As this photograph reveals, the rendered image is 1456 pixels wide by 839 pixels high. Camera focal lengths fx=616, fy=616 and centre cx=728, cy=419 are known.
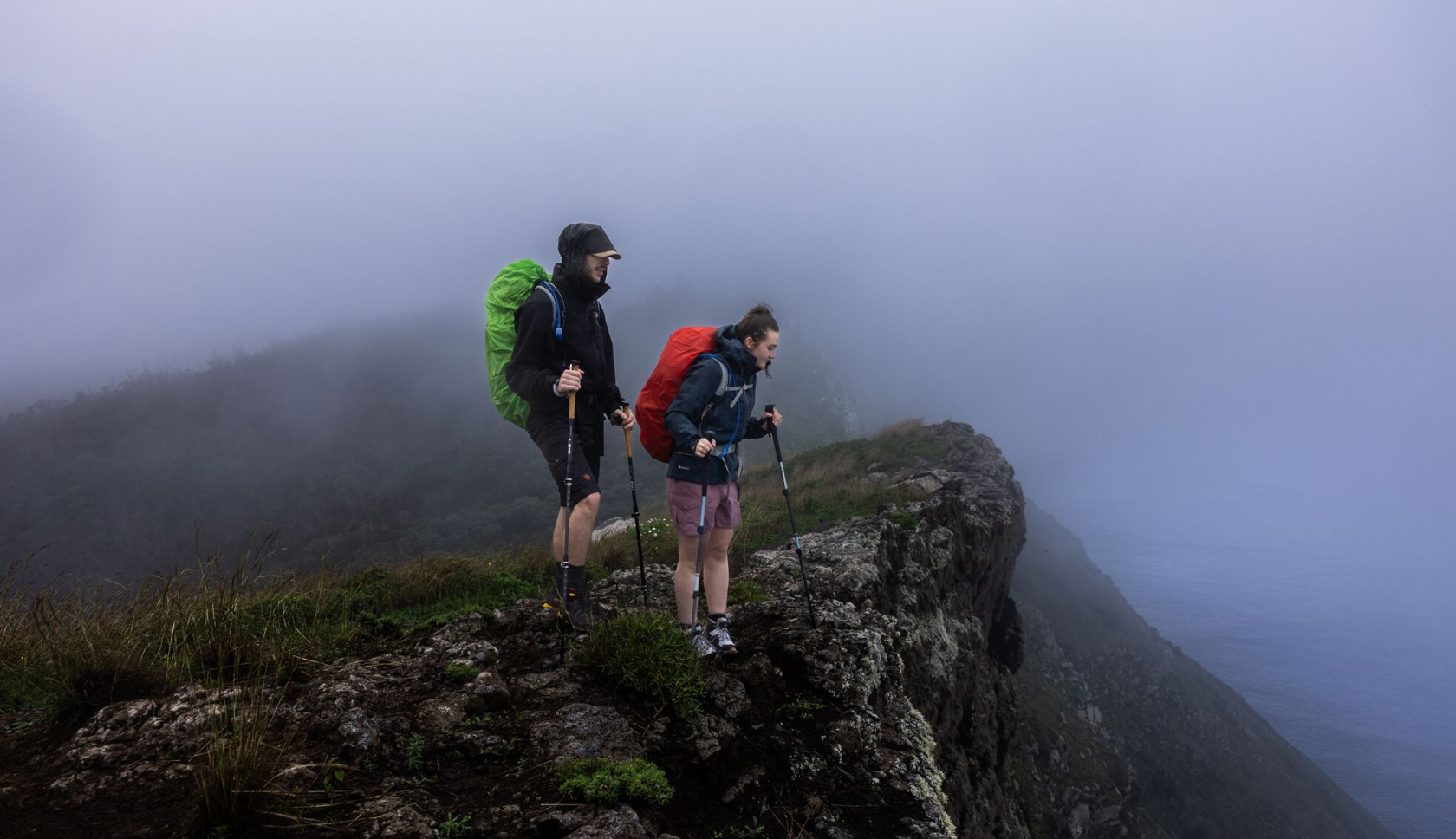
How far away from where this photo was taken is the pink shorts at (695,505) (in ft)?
16.9

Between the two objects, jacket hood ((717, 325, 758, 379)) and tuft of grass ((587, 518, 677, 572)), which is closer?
jacket hood ((717, 325, 758, 379))

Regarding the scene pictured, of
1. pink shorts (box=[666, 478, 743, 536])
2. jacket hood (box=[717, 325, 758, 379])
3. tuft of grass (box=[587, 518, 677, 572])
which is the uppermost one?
jacket hood (box=[717, 325, 758, 379])

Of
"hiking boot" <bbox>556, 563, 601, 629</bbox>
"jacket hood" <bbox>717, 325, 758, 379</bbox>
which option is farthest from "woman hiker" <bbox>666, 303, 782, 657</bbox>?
"hiking boot" <bbox>556, 563, 601, 629</bbox>

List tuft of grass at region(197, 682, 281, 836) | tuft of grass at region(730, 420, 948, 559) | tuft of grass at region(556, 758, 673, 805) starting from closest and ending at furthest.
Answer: tuft of grass at region(197, 682, 281, 836) < tuft of grass at region(556, 758, 673, 805) < tuft of grass at region(730, 420, 948, 559)

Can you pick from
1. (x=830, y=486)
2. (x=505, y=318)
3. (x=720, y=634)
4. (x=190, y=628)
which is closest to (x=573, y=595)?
(x=720, y=634)

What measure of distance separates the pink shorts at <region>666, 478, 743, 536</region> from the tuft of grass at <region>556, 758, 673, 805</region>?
187 centimetres

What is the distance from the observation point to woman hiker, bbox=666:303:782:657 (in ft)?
16.7

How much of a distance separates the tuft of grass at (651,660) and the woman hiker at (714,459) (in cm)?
54

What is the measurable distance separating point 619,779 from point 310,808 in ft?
4.94

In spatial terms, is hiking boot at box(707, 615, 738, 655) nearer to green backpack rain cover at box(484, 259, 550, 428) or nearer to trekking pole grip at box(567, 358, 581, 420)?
trekking pole grip at box(567, 358, 581, 420)

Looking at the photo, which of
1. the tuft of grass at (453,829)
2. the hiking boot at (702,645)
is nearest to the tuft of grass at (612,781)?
the tuft of grass at (453,829)

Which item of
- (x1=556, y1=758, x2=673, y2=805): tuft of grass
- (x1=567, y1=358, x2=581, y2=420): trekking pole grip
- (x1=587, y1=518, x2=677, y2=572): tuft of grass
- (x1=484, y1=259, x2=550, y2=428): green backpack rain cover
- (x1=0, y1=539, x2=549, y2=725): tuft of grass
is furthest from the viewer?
(x1=587, y1=518, x2=677, y2=572): tuft of grass

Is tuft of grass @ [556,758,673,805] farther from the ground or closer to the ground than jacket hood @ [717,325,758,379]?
closer to the ground

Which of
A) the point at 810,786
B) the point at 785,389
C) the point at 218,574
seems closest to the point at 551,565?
the point at 218,574
